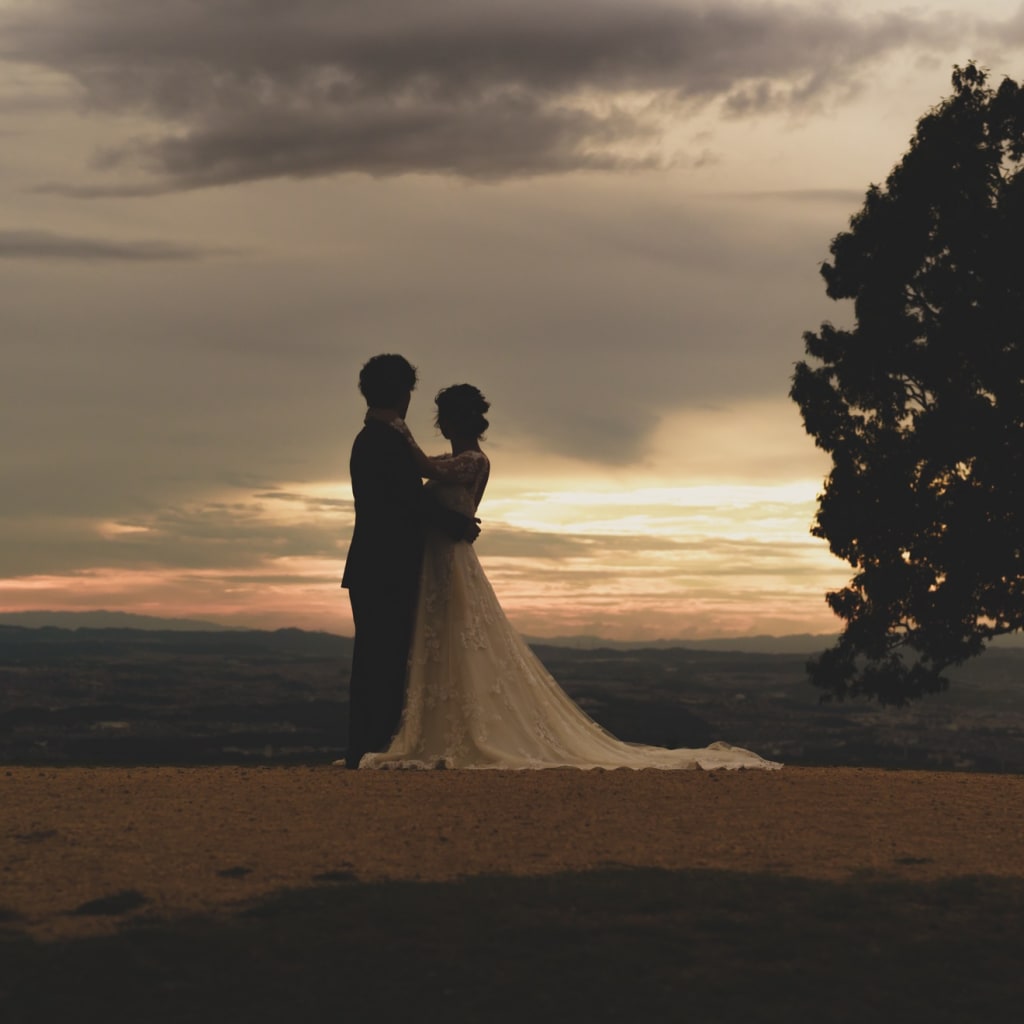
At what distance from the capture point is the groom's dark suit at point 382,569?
53.0 feet

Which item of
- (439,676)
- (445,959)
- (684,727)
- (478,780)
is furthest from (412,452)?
(684,727)

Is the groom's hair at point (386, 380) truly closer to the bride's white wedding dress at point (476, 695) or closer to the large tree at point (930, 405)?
the bride's white wedding dress at point (476, 695)

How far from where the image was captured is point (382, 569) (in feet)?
53.9

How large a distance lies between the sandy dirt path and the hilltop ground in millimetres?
41

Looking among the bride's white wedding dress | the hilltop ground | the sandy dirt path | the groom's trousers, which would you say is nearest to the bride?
the bride's white wedding dress

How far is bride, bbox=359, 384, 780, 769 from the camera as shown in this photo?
15.8 metres

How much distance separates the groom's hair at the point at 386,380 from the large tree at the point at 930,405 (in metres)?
17.4

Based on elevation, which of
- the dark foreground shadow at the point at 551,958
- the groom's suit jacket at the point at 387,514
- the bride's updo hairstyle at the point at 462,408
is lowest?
the dark foreground shadow at the point at 551,958

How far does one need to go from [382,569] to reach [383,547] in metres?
0.27

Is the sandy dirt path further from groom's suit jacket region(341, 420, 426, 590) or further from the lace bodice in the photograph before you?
the lace bodice

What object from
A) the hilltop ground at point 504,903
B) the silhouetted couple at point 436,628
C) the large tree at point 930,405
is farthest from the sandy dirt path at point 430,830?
the large tree at point 930,405

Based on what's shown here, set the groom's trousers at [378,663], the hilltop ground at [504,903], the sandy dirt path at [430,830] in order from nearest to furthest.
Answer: the hilltop ground at [504,903], the sandy dirt path at [430,830], the groom's trousers at [378,663]

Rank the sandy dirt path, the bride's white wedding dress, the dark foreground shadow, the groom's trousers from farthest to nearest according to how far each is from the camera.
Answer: the groom's trousers → the bride's white wedding dress → the sandy dirt path → the dark foreground shadow

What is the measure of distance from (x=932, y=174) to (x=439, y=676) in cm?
2162
